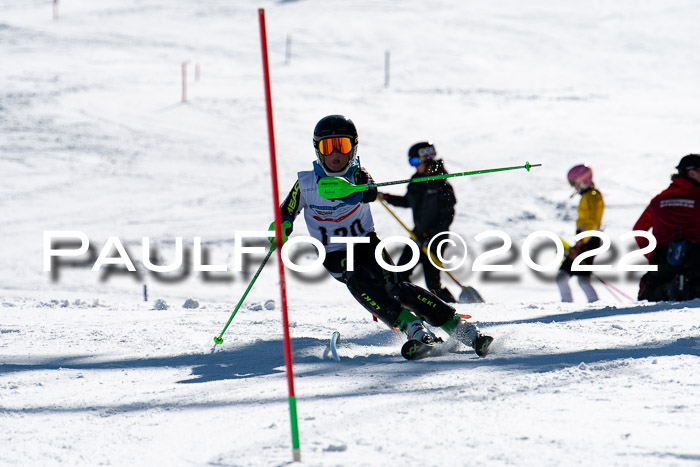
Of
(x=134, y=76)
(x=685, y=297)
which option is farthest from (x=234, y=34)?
(x=685, y=297)

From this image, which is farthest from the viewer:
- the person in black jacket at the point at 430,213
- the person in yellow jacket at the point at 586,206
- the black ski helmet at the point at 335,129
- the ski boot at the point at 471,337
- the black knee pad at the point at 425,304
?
the person in black jacket at the point at 430,213

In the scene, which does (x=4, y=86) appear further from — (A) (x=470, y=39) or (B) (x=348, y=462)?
(B) (x=348, y=462)

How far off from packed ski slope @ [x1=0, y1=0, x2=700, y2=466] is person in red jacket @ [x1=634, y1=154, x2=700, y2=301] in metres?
0.51

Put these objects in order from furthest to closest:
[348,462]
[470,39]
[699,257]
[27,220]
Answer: [470,39] → [27,220] → [699,257] → [348,462]

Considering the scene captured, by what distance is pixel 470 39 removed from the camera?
31047 mm

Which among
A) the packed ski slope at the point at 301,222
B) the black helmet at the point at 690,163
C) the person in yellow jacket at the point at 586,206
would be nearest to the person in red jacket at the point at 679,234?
the black helmet at the point at 690,163

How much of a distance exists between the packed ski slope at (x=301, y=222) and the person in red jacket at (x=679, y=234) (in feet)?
1.69

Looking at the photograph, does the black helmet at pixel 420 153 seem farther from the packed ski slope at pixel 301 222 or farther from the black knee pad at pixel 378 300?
the black knee pad at pixel 378 300

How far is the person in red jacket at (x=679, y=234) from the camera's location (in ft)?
21.8

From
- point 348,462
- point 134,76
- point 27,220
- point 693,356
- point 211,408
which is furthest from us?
point 134,76

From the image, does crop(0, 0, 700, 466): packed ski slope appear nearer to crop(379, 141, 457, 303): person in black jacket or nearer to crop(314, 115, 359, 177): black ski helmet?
crop(379, 141, 457, 303): person in black jacket

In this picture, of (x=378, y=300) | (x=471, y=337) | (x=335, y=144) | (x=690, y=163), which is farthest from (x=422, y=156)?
(x=471, y=337)

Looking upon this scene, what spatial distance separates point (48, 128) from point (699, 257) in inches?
588

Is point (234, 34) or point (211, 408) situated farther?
point (234, 34)
